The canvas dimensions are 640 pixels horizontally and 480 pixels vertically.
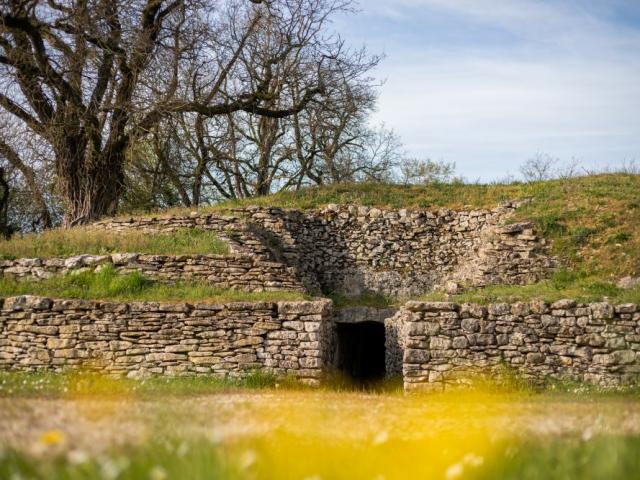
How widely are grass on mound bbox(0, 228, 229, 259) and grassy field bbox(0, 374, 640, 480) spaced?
890cm

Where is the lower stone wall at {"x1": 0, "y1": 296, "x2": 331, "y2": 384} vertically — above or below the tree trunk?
below

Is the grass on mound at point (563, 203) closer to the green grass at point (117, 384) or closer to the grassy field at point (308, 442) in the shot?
the green grass at point (117, 384)

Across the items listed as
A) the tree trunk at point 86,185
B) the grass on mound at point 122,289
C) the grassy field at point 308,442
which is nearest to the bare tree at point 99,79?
the tree trunk at point 86,185

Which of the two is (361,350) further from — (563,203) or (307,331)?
(307,331)

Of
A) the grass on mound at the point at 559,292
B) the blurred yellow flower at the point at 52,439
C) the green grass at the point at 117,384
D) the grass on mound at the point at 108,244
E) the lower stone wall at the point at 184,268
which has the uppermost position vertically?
the grass on mound at the point at 108,244

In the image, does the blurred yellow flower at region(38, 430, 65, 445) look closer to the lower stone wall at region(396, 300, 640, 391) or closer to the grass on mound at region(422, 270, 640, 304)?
the lower stone wall at region(396, 300, 640, 391)

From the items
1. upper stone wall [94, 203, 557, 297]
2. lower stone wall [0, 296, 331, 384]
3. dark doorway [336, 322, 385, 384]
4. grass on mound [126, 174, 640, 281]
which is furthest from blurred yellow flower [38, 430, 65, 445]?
grass on mound [126, 174, 640, 281]

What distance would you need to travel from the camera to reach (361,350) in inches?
797

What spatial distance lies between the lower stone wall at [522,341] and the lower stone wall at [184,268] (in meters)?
3.60

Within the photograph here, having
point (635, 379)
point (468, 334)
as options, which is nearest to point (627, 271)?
point (635, 379)

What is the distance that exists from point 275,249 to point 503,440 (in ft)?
43.2

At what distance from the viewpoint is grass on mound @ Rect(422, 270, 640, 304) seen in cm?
1330

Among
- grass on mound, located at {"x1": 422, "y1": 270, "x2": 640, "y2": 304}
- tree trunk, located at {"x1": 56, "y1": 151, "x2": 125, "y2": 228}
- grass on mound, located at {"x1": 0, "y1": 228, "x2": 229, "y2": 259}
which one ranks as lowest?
grass on mound, located at {"x1": 422, "y1": 270, "x2": 640, "y2": 304}

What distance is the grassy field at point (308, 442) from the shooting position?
4277 mm
